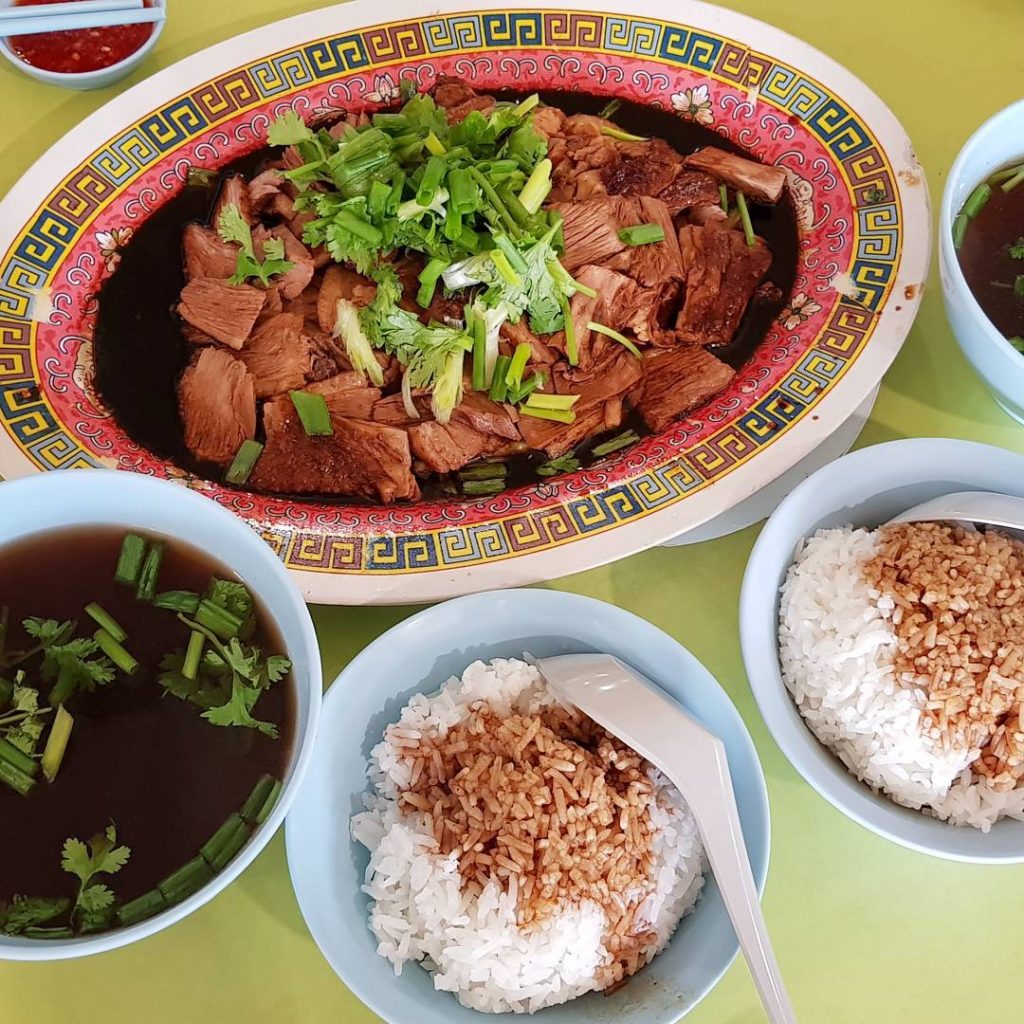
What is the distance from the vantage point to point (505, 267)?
1.65 m

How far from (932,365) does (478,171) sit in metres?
0.90

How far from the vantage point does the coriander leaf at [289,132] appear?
1.77m

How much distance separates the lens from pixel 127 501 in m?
1.20

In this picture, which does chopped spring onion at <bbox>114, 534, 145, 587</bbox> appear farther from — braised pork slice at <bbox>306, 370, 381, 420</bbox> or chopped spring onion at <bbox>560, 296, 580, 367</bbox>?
chopped spring onion at <bbox>560, 296, 580, 367</bbox>

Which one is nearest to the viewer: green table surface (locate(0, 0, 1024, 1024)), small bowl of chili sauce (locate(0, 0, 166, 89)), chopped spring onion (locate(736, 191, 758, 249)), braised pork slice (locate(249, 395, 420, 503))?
green table surface (locate(0, 0, 1024, 1024))

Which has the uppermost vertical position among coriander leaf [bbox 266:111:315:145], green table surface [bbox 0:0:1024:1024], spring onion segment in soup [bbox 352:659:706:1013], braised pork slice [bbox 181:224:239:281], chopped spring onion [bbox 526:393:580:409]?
coriander leaf [bbox 266:111:315:145]

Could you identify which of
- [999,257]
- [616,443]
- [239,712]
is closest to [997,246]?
[999,257]

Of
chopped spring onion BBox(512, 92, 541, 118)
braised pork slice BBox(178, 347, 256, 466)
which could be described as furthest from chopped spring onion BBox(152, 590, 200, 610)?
chopped spring onion BBox(512, 92, 541, 118)

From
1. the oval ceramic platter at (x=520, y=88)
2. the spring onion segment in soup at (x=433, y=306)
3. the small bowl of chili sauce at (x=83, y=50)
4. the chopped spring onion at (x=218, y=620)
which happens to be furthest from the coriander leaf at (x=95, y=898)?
the small bowl of chili sauce at (x=83, y=50)

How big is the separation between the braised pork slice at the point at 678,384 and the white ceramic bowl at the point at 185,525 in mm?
756

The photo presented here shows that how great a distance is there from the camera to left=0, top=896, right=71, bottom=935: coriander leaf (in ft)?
3.51

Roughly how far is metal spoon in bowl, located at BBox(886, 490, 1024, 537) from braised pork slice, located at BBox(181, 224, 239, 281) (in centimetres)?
125

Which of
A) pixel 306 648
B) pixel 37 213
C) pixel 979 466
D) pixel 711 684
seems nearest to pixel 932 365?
pixel 979 466

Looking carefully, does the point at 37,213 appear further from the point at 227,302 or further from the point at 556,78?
the point at 556,78
